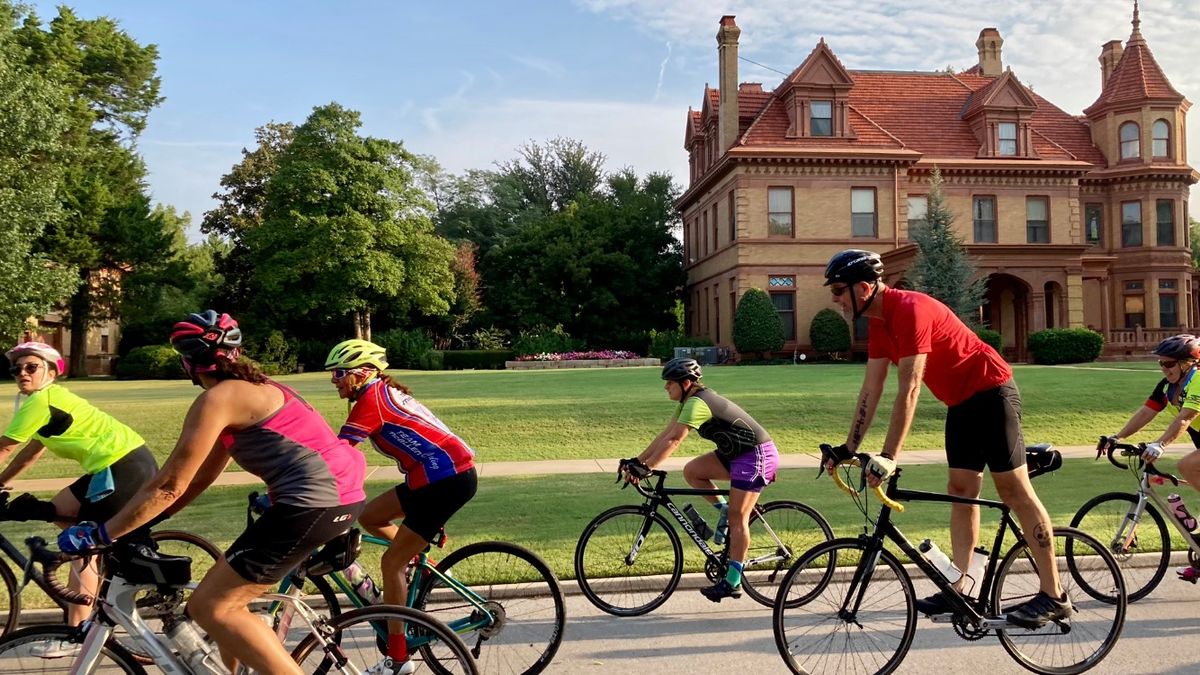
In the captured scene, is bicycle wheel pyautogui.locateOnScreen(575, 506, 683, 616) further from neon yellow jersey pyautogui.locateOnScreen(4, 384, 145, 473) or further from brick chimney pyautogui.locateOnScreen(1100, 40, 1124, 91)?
brick chimney pyautogui.locateOnScreen(1100, 40, 1124, 91)

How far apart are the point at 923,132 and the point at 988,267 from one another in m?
8.43

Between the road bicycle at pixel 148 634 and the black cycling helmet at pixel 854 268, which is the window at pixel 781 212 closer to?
the black cycling helmet at pixel 854 268

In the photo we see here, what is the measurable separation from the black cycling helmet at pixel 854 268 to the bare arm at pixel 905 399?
1.66 feet

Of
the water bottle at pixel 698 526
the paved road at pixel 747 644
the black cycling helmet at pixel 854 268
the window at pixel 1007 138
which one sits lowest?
the paved road at pixel 747 644

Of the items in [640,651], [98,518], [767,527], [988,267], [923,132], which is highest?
[923,132]

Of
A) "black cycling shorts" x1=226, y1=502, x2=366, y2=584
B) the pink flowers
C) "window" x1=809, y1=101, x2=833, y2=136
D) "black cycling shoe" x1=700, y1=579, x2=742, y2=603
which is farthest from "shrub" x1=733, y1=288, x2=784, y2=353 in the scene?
"black cycling shorts" x1=226, y1=502, x2=366, y2=584

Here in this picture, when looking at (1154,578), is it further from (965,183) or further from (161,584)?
(965,183)

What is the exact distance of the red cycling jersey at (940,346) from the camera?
16.0 feet

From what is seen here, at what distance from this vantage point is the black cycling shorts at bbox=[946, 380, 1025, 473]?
4918 millimetres

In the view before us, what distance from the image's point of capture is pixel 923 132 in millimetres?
40406

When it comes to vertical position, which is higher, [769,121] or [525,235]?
[769,121]

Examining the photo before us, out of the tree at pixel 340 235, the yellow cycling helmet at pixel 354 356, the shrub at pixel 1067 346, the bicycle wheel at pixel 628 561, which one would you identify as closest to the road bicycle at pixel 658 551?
the bicycle wheel at pixel 628 561

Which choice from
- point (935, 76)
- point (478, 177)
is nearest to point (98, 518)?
point (935, 76)

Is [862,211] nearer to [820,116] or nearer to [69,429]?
[820,116]
